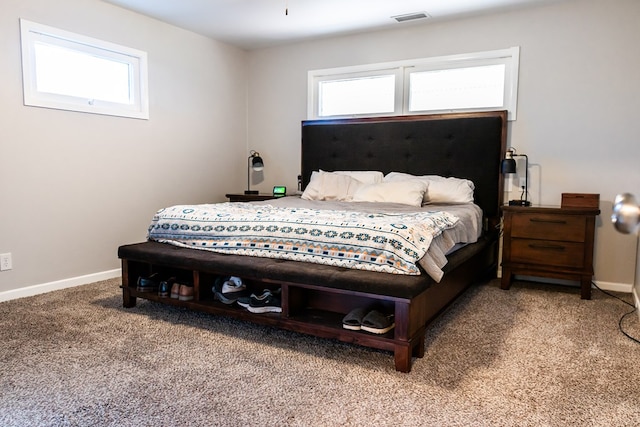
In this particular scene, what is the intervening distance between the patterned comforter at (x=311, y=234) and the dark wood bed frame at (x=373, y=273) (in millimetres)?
67

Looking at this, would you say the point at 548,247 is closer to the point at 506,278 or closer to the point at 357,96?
the point at 506,278

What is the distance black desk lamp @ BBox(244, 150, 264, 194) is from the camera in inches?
195

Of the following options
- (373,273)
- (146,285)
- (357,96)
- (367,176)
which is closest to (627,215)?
(373,273)

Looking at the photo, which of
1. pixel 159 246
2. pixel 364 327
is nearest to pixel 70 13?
pixel 159 246

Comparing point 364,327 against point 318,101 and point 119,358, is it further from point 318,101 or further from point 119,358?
point 318,101

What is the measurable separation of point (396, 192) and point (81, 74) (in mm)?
2703

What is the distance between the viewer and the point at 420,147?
13.5ft

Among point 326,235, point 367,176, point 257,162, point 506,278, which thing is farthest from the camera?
point 257,162

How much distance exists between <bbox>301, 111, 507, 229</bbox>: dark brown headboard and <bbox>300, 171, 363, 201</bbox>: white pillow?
367 millimetres

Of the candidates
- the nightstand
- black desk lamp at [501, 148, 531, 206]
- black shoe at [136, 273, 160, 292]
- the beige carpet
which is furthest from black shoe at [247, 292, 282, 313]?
black desk lamp at [501, 148, 531, 206]

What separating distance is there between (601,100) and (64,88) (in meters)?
4.20

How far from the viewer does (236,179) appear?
16.9 ft

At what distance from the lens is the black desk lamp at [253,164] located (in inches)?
195

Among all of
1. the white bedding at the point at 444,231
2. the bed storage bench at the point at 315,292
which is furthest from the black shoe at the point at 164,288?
the white bedding at the point at 444,231
